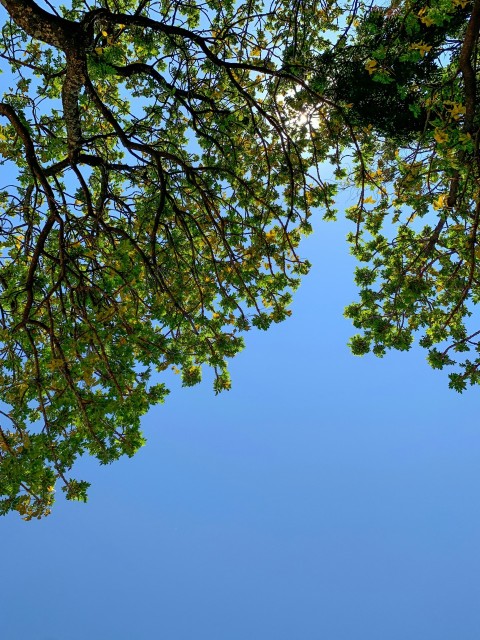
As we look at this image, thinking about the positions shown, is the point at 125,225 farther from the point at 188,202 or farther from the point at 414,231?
the point at 414,231

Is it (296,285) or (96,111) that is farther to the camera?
(96,111)

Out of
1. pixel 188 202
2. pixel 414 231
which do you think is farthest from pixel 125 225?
pixel 414 231

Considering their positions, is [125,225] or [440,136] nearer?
[440,136]

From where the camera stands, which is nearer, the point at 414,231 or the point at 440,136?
the point at 440,136

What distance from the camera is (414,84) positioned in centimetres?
598

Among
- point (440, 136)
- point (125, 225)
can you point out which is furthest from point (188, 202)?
point (440, 136)

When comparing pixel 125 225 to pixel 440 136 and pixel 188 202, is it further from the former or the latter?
pixel 440 136

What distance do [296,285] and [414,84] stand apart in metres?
2.69

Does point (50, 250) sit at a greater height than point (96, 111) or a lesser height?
lesser

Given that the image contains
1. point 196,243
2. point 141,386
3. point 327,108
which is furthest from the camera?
point 196,243

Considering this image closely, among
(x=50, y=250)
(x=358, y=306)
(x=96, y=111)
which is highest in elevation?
(x=96, y=111)

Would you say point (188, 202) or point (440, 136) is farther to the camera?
point (188, 202)

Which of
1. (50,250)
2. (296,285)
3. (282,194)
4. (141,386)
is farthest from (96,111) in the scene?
(141,386)

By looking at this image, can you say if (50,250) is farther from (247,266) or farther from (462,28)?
(462,28)
